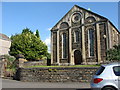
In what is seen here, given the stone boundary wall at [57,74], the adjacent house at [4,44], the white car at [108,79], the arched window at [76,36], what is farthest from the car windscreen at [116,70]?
the adjacent house at [4,44]

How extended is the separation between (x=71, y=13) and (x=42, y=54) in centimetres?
1790

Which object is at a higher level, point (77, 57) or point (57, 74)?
point (77, 57)

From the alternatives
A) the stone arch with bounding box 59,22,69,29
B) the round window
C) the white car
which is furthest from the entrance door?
the white car

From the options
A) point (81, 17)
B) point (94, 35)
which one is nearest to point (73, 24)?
point (81, 17)

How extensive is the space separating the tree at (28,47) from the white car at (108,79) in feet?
120

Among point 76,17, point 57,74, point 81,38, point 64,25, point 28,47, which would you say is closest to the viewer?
point 57,74

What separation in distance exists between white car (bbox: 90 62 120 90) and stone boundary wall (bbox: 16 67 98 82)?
21.1 ft

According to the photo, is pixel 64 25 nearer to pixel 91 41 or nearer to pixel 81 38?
pixel 81 38

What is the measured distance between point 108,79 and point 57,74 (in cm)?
808

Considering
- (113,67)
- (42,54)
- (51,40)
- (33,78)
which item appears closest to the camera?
(113,67)

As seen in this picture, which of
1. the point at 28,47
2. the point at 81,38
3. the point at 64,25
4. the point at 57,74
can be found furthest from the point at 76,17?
the point at 57,74

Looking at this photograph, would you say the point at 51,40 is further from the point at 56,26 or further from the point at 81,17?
the point at 81,17

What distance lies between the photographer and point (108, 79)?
22.2 feet

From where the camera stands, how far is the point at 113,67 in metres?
7.02
